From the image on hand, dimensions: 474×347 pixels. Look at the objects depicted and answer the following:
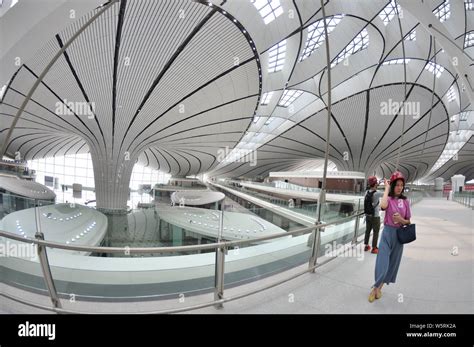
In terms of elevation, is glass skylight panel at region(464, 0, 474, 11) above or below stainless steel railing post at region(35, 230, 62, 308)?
above

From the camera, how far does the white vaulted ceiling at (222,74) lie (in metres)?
9.52

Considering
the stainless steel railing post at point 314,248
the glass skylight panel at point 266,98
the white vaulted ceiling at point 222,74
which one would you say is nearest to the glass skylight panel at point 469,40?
the white vaulted ceiling at point 222,74

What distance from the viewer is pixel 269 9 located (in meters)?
12.0

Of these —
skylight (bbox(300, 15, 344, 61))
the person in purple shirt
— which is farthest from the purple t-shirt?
skylight (bbox(300, 15, 344, 61))

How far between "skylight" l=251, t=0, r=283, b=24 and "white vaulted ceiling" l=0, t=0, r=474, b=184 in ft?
0.64

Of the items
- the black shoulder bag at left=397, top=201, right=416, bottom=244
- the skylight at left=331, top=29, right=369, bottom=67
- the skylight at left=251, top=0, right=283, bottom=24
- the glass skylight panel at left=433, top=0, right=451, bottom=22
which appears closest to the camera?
the black shoulder bag at left=397, top=201, right=416, bottom=244

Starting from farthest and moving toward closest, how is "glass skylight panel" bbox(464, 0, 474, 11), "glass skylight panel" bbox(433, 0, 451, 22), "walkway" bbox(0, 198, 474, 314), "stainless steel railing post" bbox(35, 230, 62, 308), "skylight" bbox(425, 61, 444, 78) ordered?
"skylight" bbox(425, 61, 444, 78) → "glass skylight panel" bbox(464, 0, 474, 11) → "glass skylight panel" bbox(433, 0, 451, 22) → "walkway" bbox(0, 198, 474, 314) → "stainless steel railing post" bbox(35, 230, 62, 308)

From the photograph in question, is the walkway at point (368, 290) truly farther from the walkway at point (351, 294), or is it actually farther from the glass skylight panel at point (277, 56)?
the glass skylight panel at point (277, 56)

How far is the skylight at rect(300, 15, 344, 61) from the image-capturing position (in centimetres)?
1489

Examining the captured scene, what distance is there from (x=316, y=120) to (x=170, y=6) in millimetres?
20766

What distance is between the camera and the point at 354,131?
2759cm

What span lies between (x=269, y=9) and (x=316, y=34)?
5.68 m

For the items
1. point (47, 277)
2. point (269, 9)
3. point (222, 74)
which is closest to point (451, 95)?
point (269, 9)

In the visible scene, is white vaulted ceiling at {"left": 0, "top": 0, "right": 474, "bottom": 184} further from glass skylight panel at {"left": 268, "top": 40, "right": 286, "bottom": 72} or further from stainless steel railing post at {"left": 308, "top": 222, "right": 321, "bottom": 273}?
stainless steel railing post at {"left": 308, "top": 222, "right": 321, "bottom": 273}
